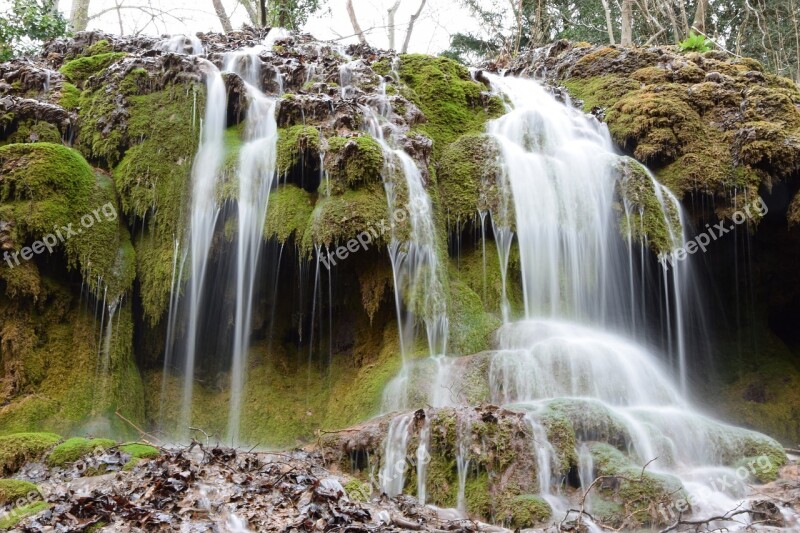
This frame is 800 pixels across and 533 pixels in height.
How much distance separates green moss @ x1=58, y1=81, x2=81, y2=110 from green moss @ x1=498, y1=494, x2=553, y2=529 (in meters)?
9.25

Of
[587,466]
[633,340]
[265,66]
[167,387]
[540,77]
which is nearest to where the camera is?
[587,466]

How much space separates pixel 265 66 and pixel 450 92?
11.7ft

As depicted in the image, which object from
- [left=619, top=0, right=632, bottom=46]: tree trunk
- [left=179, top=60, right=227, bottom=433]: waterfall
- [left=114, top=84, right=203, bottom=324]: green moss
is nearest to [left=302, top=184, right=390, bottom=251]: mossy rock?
[left=179, top=60, right=227, bottom=433]: waterfall

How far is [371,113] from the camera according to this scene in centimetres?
1053

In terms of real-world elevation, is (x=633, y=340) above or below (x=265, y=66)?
below

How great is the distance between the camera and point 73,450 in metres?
Answer: 6.21

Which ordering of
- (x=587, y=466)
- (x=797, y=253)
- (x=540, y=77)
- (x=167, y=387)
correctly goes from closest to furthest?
(x=587, y=466), (x=167, y=387), (x=797, y=253), (x=540, y=77)

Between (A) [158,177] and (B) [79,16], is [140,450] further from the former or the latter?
(B) [79,16]

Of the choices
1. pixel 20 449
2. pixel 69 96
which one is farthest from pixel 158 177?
pixel 20 449

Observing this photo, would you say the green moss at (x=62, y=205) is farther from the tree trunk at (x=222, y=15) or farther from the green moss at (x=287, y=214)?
the tree trunk at (x=222, y=15)

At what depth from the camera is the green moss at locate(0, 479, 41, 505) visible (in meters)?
4.88

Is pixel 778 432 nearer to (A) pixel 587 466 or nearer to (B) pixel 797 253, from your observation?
Result: (B) pixel 797 253

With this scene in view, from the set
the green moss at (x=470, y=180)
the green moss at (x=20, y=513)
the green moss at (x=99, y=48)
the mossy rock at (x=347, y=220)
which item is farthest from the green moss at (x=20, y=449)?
the green moss at (x=99, y=48)

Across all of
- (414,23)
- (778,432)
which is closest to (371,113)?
(778,432)
